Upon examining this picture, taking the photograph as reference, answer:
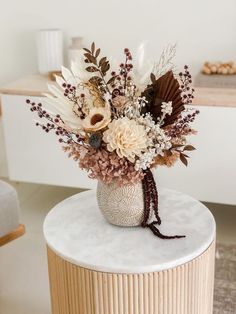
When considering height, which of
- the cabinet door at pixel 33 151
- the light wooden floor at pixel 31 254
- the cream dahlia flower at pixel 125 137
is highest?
the cream dahlia flower at pixel 125 137

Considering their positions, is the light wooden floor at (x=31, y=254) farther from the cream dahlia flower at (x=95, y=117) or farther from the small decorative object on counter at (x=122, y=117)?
the cream dahlia flower at (x=95, y=117)

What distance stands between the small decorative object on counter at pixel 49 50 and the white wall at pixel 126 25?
5.0 inches

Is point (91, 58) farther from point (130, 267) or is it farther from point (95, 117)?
point (130, 267)

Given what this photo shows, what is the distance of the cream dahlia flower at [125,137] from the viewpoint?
1.43 m

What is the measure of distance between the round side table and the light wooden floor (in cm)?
59

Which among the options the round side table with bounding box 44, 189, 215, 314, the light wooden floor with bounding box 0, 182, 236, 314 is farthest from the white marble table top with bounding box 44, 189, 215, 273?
the light wooden floor with bounding box 0, 182, 236, 314

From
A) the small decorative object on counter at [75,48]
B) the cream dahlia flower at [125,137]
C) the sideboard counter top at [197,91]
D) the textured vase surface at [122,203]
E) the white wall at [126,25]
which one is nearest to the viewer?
the cream dahlia flower at [125,137]

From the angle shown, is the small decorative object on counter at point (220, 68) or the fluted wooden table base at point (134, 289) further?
the small decorative object on counter at point (220, 68)

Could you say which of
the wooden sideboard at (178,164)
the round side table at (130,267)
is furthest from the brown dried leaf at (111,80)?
the wooden sideboard at (178,164)

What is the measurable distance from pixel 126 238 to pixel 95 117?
39 centimetres

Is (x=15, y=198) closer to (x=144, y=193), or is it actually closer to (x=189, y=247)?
(x=144, y=193)

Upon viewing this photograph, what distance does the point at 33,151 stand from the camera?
2.95 meters

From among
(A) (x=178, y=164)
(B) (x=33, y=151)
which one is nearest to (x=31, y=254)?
(B) (x=33, y=151)

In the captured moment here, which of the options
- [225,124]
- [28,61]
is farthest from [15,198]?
[28,61]
